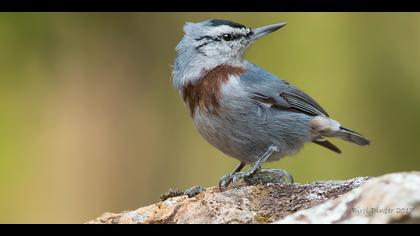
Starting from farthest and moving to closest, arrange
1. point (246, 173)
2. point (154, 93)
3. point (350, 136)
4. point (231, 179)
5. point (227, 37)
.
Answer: point (154, 93) < point (350, 136) < point (227, 37) < point (246, 173) < point (231, 179)

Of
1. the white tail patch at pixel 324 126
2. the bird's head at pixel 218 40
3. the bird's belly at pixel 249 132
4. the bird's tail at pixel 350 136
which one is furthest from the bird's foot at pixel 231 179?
the bird's tail at pixel 350 136

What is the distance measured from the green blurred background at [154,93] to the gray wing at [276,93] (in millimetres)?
1838

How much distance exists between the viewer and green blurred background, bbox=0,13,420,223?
7672 millimetres

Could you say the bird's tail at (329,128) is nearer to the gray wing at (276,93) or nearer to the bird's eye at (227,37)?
the gray wing at (276,93)

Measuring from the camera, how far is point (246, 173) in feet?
16.2

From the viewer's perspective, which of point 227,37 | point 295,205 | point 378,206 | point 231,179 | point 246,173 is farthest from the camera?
point 227,37

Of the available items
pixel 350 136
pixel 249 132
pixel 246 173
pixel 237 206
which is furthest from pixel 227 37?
pixel 237 206

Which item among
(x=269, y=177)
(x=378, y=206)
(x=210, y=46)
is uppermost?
(x=210, y=46)

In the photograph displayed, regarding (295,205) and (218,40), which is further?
(218,40)

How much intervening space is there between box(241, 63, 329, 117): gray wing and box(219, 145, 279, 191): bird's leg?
0.39 meters

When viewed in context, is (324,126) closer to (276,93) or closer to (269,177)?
(276,93)

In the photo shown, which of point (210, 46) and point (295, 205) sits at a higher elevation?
point (210, 46)

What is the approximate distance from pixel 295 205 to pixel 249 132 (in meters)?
1.20

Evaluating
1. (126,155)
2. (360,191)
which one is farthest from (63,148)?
(360,191)
